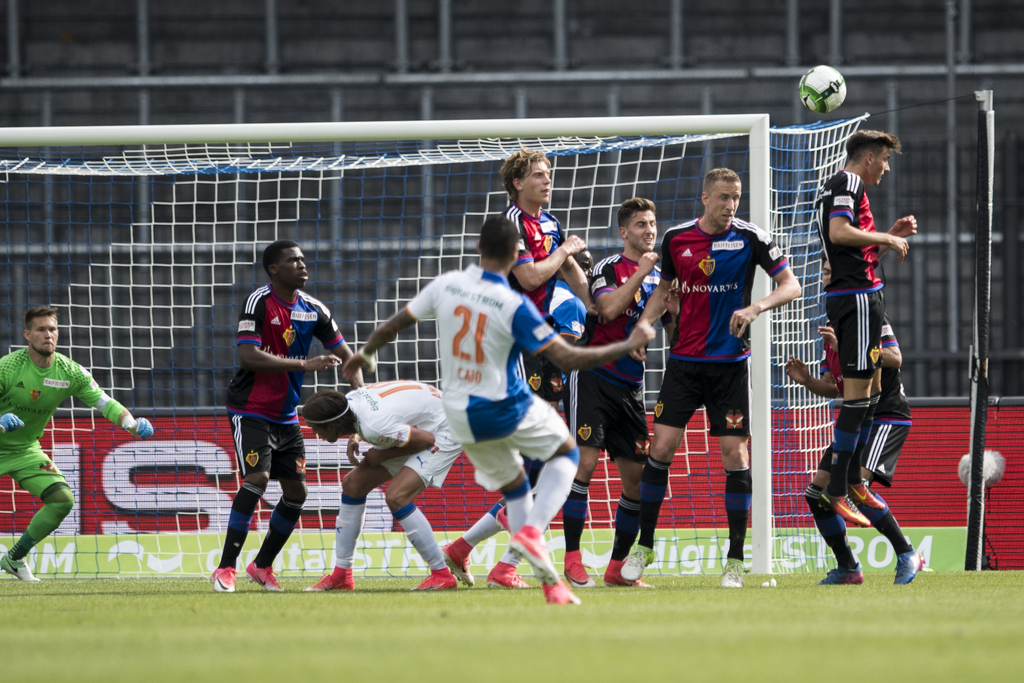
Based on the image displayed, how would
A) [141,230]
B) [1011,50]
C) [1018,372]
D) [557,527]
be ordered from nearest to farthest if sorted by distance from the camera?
[557,527]
[1018,372]
[141,230]
[1011,50]

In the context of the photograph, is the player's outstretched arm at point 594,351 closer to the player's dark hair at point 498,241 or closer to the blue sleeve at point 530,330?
the blue sleeve at point 530,330

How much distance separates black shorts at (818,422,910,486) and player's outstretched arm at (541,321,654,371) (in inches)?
116

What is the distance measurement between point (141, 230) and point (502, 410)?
1155 cm

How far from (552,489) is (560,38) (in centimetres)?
1415

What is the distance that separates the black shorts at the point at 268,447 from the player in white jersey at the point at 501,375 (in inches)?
70.2

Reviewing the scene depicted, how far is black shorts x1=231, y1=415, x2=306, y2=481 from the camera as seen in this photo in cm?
644

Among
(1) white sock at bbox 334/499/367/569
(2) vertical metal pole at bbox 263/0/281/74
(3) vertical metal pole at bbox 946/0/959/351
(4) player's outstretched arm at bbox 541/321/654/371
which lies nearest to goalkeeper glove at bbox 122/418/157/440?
(1) white sock at bbox 334/499/367/569

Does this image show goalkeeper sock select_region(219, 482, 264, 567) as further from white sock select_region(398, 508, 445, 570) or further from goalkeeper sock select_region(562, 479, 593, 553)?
goalkeeper sock select_region(562, 479, 593, 553)

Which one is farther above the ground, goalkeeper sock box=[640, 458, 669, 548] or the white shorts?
the white shorts

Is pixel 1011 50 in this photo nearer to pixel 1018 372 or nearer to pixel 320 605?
pixel 1018 372

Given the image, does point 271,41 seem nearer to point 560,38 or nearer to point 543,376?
point 560,38

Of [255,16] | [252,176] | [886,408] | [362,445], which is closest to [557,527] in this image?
[362,445]

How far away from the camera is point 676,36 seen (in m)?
17.9

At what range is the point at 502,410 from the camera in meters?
4.83
